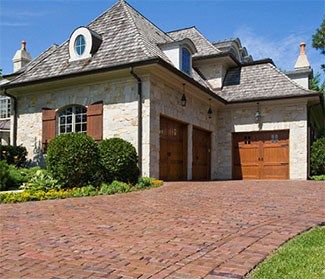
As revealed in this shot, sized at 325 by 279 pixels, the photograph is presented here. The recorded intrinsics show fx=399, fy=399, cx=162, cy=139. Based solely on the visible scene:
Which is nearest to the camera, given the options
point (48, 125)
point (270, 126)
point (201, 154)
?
point (48, 125)

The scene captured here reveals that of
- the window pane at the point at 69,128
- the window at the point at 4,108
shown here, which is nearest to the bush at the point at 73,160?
the window pane at the point at 69,128

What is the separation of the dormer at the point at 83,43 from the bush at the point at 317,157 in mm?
10345

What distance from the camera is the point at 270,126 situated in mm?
17078

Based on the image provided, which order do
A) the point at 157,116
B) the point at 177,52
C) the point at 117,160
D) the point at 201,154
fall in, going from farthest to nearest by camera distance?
the point at 201,154 < the point at 177,52 < the point at 157,116 < the point at 117,160

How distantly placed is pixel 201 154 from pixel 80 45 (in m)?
6.55

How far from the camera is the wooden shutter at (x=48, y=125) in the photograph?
584 inches

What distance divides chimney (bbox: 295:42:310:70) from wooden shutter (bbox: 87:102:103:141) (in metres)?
11.3

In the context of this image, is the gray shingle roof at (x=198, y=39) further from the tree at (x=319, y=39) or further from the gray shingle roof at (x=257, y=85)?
the tree at (x=319, y=39)

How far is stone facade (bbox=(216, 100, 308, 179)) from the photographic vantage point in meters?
16.5

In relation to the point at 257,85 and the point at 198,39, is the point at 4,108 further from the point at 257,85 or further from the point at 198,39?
the point at 257,85

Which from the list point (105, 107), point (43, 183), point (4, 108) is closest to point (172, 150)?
point (105, 107)

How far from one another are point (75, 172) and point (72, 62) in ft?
18.3

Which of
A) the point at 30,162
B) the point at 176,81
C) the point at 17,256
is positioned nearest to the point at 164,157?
the point at 176,81

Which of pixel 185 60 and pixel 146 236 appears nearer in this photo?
pixel 146 236
